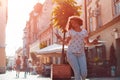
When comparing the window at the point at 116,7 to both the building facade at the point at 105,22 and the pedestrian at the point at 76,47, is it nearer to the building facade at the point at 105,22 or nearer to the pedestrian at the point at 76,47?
the building facade at the point at 105,22

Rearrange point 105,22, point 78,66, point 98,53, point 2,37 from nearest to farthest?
point 78,66
point 105,22
point 98,53
point 2,37

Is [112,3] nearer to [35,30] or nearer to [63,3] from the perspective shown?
[63,3]

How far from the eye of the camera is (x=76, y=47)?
5.41m

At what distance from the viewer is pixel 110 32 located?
20484 millimetres

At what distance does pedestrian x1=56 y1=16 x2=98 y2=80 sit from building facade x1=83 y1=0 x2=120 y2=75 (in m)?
11.7

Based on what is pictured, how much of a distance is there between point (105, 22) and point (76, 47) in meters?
16.8

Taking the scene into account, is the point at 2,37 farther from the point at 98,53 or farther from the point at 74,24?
the point at 74,24

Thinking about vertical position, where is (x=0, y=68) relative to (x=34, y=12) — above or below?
below

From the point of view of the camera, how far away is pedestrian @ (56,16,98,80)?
5.20 metres

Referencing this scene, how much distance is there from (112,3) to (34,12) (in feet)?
182

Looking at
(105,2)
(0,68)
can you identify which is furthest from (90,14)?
(0,68)

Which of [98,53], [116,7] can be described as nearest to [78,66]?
[116,7]

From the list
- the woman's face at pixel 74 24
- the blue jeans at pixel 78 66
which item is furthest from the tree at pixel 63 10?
the blue jeans at pixel 78 66

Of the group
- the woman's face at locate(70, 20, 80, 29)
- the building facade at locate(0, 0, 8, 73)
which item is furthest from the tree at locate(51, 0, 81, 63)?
the building facade at locate(0, 0, 8, 73)
